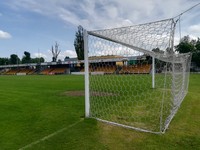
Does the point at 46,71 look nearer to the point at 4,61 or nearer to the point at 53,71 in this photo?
the point at 53,71

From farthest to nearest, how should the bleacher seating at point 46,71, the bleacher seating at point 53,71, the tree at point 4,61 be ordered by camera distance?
the tree at point 4,61 < the bleacher seating at point 46,71 < the bleacher seating at point 53,71

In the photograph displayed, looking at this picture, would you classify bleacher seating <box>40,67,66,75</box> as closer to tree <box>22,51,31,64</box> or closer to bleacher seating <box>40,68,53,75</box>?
bleacher seating <box>40,68,53,75</box>

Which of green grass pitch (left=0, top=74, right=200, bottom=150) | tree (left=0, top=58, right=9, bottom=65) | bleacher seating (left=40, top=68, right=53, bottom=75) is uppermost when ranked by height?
tree (left=0, top=58, right=9, bottom=65)

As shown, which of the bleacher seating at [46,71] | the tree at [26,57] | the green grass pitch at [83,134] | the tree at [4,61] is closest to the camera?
the green grass pitch at [83,134]

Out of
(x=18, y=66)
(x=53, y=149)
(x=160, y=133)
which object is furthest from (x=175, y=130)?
(x=18, y=66)

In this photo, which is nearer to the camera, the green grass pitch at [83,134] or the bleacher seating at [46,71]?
the green grass pitch at [83,134]

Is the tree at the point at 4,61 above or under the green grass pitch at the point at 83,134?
above

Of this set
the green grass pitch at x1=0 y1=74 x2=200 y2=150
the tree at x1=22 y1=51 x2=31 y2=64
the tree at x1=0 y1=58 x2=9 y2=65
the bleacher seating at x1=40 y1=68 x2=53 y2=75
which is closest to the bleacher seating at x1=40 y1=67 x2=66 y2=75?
the bleacher seating at x1=40 y1=68 x2=53 y2=75

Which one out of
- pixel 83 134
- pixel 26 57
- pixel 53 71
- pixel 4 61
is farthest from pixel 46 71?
pixel 83 134

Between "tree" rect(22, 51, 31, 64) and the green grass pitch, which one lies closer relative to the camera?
the green grass pitch

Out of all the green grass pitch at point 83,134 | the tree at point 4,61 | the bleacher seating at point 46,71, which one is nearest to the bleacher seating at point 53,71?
the bleacher seating at point 46,71

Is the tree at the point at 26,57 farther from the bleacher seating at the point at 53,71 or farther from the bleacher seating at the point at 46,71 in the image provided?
the bleacher seating at the point at 53,71

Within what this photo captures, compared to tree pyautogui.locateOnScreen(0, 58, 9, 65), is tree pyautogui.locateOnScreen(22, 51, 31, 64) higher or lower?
higher

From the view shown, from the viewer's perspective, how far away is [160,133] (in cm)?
396
